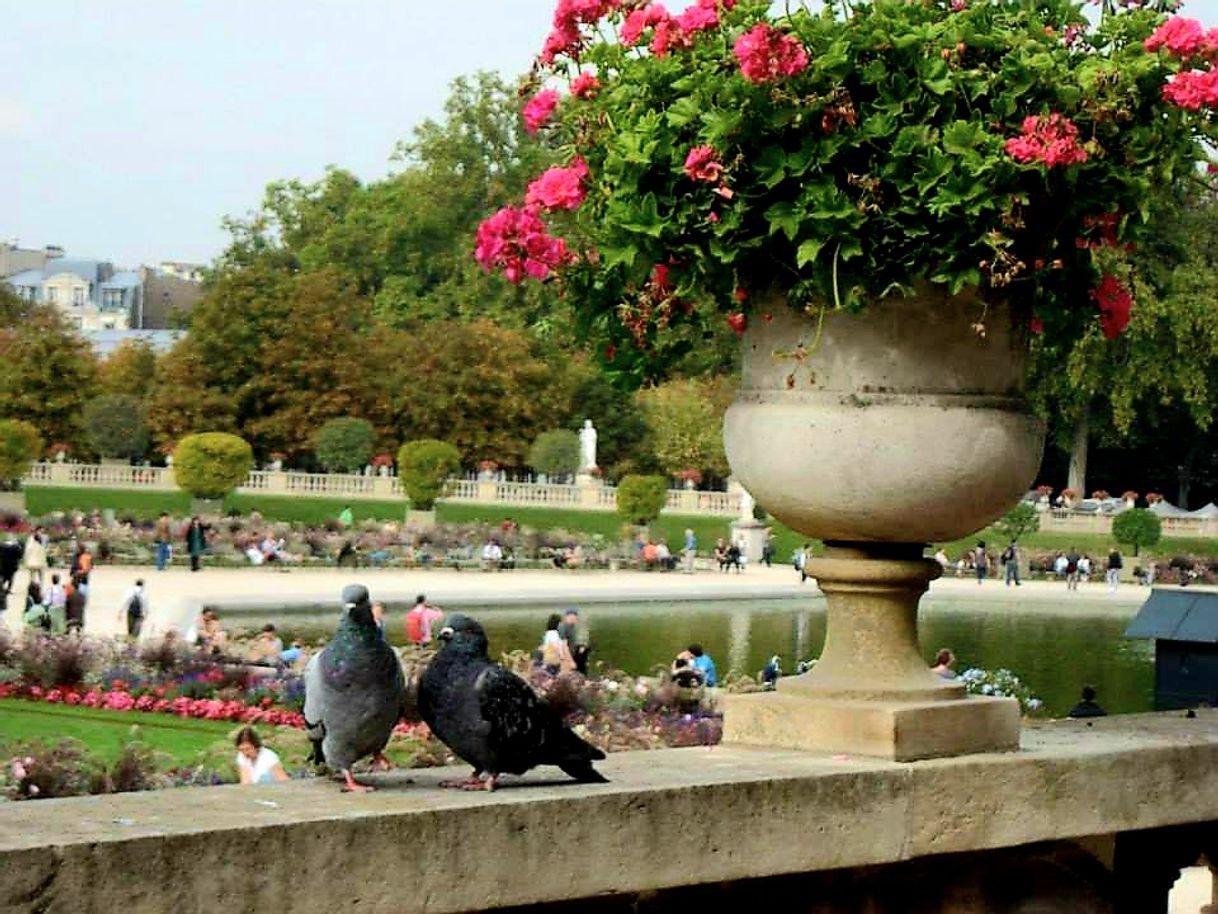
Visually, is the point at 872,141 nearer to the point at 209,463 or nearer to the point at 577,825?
the point at 577,825

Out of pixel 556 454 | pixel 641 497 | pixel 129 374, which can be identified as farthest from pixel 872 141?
pixel 129 374

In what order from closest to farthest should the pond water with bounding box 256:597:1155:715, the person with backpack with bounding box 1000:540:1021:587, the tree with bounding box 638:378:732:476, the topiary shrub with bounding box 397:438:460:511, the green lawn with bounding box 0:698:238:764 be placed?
the green lawn with bounding box 0:698:238:764 < the pond water with bounding box 256:597:1155:715 < the person with backpack with bounding box 1000:540:1021:587 < the topiary shrub with bounding box 397:438:460:511 < the tree with bounding box 638:378:732:476

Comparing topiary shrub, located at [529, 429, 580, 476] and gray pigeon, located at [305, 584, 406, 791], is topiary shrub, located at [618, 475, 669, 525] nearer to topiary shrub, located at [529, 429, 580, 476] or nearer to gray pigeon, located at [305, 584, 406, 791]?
topiary shrub, located at [529, 429, 580, 476]

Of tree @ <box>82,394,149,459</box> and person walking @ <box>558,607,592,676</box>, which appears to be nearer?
person walking @ <box>558,607,592,676</box>

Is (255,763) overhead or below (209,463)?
below

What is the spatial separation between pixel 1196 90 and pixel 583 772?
1.83 meters

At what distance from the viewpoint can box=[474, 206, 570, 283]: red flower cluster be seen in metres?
5.26

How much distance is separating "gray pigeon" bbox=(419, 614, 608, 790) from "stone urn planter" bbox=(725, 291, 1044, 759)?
2.81 feet

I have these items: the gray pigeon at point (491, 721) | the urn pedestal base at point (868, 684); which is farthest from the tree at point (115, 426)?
the gray pigeon at point (491, 721)

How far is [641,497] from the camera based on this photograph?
181 ft

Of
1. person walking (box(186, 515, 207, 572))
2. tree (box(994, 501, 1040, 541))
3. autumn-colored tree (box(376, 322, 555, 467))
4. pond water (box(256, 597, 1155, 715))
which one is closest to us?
pond water (box(256, 597, 1155, 715))

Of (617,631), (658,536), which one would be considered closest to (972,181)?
(617,631)

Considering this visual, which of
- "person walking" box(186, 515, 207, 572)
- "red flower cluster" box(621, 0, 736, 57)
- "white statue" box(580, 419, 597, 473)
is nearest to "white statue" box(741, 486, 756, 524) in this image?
"white statue" box(580, 419, 597, 473)

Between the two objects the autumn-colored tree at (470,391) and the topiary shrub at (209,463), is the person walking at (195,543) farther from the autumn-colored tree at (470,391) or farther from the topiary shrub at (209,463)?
the autumn-colored tree at (470,391)
